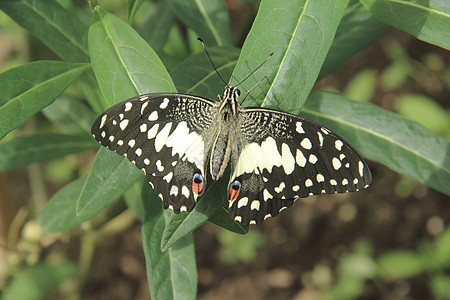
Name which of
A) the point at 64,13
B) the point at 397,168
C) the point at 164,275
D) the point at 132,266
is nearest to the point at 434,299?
the point at 397,168

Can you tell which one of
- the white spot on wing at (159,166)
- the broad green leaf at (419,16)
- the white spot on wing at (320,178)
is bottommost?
the white spot on wing at (320,178)

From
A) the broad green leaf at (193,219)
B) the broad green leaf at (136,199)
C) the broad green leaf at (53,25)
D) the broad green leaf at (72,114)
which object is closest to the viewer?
the broad green leaf at (193,219)

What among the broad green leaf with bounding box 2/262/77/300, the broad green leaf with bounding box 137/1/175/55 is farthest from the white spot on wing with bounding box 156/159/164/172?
the broad green leaf with bounding box 2/262/77/300

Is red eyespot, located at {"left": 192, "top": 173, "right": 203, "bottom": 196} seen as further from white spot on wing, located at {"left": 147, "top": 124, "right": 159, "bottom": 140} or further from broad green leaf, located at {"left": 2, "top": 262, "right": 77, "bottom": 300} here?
broad green leaf, located at {"left": 2, "top": 262, "right": 77, "bottom": 300}

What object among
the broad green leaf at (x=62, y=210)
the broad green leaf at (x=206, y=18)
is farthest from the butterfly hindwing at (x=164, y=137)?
the broad green leaf at (x=62, y=210)

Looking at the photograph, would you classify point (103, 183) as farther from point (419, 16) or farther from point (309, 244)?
point (309, 244)

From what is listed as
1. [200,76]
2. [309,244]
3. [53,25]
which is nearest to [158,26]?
[53,25]

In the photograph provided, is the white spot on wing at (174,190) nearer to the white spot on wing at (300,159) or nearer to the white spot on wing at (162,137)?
the white spot on wing at (162,137)
